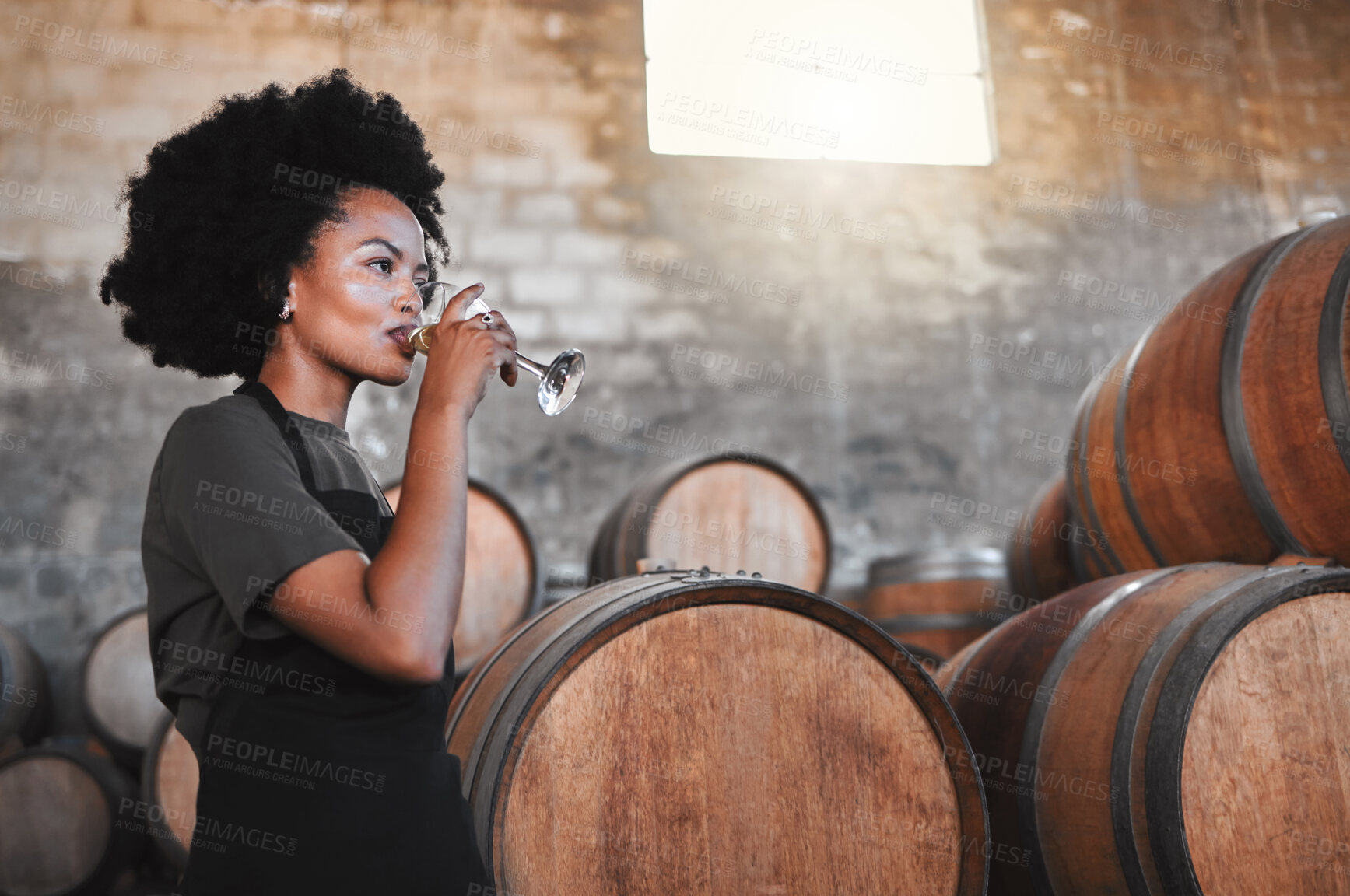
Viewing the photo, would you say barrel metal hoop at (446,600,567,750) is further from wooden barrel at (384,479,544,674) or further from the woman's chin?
wooden barrel at (384,479,544,674)

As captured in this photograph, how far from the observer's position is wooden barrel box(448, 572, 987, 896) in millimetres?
1442

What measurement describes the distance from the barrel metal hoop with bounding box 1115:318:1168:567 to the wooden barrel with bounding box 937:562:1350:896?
54 centimetres

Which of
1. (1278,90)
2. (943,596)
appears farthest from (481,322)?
(1278,90)

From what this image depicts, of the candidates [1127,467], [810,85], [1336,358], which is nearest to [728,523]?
[1127,467]

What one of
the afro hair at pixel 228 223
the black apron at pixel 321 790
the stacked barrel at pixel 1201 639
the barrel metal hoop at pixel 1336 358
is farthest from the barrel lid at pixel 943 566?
the black apron at pixel 321 790

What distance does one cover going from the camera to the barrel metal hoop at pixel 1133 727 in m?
1.65

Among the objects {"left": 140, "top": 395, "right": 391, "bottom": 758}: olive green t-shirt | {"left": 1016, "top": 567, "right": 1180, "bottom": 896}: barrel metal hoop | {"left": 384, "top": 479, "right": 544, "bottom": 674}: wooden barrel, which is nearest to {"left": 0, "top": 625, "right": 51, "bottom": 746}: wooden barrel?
{"left": 384, "top": 479, "right": 544, "bottom": 674}: wooden barrel

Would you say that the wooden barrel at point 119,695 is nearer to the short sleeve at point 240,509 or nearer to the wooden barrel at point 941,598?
the wooden barrel at point 941,598

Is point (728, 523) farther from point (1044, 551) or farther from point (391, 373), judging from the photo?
point (391, 373)

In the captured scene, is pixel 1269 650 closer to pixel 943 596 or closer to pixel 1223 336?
pixel 1223 336

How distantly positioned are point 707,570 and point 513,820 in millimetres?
541

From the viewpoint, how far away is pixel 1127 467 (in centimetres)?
256

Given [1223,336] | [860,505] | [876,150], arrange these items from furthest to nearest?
[876,150], [860,505], [1223,336]

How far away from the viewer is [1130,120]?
6.45 metres
